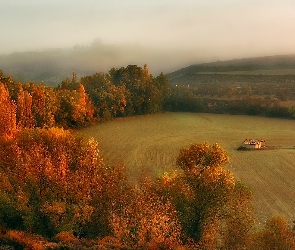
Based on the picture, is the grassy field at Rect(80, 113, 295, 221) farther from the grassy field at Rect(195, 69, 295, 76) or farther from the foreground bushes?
the grassy field at Rect(195, 69, 295, 76)

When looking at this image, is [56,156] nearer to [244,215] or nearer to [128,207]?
[128,207]

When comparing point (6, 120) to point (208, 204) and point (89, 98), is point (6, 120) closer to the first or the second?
point (208, 204)

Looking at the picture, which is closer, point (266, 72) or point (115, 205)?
point (115, 205)

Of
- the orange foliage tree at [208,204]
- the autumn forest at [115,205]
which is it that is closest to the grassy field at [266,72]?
the autumn forest at [115,205]

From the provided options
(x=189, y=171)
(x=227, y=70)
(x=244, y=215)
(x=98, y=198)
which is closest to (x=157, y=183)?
(x=189, y=171)

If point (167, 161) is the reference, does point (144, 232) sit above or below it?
above

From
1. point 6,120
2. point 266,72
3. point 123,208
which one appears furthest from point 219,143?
point 266,72

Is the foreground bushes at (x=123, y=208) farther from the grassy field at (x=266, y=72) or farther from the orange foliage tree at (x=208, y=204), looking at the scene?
the grassy field at (x=266, y=72)

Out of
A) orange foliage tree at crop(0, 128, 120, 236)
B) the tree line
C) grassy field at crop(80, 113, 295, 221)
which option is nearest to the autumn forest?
orange foliage tree at crop(0, 128, 120, 236)
